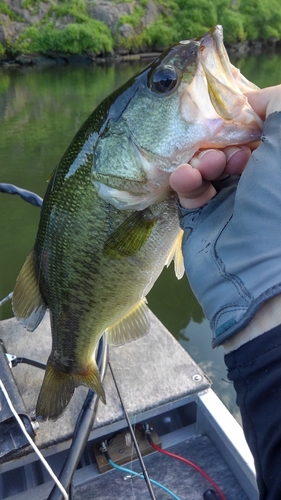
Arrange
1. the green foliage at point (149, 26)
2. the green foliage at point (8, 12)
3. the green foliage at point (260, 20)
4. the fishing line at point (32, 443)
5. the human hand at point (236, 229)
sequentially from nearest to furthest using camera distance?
the human hand at point (236, 229) < the fishing line at point (32, 443) < the green foliage at point (8, 12) < the green foliage at point (149, 26) < the green foliage at point (260, 20)

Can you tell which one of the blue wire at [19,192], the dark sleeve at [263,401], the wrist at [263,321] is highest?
the wrist at [263,321]

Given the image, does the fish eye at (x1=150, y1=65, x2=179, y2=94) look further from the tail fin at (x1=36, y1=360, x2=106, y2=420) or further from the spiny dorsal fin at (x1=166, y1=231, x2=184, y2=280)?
the tail fin at (x1=36, y1=360, x2=106, y2=420)

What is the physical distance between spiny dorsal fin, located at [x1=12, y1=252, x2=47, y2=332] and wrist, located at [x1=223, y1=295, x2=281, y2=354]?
3.11 feet

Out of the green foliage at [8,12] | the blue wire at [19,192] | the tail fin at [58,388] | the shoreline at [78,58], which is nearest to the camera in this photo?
the tail fin at [58,388]

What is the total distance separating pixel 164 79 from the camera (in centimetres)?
126

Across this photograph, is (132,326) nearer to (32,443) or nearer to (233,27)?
(32,443)

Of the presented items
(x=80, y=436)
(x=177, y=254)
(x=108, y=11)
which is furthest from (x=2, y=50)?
(x=80, y=436)

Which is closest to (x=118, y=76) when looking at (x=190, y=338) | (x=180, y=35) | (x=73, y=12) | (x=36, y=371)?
(x=73, y=12)

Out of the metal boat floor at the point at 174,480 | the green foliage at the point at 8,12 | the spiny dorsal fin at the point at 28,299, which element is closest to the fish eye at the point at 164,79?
the spiny dorsal fin at the point at 28,299

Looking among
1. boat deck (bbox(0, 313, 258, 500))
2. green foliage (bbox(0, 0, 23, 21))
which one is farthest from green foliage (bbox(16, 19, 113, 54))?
boat deck (bbox(0, 313, 258, 500))

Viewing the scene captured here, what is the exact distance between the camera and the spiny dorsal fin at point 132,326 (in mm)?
1803

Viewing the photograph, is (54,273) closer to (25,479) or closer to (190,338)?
(25,479)

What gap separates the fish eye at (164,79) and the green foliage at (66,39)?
2998 centimetres

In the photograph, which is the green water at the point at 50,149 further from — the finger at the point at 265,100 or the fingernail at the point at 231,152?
the finger at the point at 265,100
